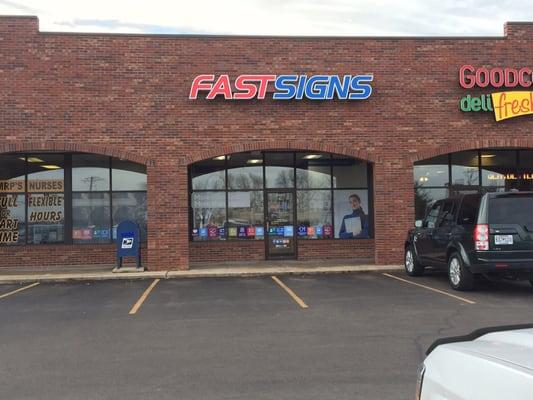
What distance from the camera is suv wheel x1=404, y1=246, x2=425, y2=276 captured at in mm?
13645

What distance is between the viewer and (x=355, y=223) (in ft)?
58.4

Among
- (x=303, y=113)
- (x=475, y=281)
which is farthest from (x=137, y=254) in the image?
(x=475, y=281)

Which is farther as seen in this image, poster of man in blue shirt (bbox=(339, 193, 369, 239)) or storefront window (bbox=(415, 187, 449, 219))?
storefront window (bbox=(415, 187, 449, 219))

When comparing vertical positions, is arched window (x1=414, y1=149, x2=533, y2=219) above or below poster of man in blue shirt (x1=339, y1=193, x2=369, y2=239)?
above

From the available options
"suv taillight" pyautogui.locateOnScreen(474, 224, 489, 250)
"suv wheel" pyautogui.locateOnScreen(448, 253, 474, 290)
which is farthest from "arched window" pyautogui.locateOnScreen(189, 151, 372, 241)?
"suv taillight" pyautogui.locateOnScreen(474, 224, 489, 250)

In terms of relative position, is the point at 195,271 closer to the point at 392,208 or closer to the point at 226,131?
the point at 226,131

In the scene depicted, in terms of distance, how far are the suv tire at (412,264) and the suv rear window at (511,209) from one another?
334 cm

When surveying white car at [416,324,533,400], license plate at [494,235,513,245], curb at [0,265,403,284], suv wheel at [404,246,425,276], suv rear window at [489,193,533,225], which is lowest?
curb at [0,265,403,284]

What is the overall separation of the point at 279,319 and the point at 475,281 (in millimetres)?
4979

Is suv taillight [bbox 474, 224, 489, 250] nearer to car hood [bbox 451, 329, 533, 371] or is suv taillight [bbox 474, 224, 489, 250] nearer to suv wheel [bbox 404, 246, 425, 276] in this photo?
suv wheel [bbox 404, 246, 425, 276]

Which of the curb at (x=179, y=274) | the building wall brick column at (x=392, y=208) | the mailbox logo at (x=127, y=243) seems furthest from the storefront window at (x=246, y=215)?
the building wall brick column at (x=392, y=208)

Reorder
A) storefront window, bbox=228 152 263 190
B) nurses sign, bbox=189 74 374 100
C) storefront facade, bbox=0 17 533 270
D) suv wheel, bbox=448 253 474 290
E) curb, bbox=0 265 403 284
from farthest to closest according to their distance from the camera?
storefront window, bbox=228 152 263 190, nurses sign, bbox=189 74 374 100, storefront facade, bbox=0 17 533 270, curb, bbox=0 265 403 284, suv wheel, bbox=448 253 474 290

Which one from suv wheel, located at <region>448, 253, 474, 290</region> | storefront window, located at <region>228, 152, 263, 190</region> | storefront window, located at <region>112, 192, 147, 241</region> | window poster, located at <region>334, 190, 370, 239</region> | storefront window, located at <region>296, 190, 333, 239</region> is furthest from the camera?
window poster, located at <region>334, 190, 370, 239</region>

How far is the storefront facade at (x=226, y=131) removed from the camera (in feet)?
49.4
